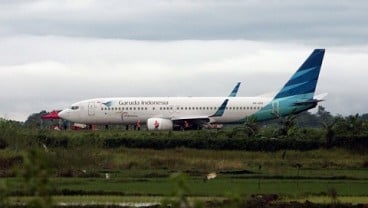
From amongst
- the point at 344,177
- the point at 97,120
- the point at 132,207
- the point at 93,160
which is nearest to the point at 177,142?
the point at 93,160

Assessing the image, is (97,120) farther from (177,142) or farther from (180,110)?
(177,142)

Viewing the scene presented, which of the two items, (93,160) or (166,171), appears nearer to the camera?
(166,171)

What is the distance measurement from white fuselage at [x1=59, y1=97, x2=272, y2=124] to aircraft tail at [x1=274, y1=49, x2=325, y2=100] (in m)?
1.99

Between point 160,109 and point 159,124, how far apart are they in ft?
7.92

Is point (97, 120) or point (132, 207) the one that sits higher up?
point (97, 120)

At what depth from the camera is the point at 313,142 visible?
5750 centimetres

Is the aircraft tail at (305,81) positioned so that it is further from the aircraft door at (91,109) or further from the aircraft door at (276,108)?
the aircraft door at (91,109)

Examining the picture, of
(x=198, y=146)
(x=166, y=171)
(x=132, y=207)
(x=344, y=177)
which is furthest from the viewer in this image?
(x=198, y=146)

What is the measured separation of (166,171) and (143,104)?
33.6m

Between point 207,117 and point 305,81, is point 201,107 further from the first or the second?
point 305,81

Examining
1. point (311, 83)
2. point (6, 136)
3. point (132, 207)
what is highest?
point (311, 83)

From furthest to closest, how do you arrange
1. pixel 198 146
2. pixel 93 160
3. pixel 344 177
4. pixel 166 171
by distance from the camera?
pixel 198 146 < pixel 93 160 < pixel 166 171 < pixel 344 177

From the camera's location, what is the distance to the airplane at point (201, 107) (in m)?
77.8

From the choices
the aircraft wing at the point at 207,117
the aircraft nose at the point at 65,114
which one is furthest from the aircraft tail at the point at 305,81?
the aircraft nose at the point at 65,114
